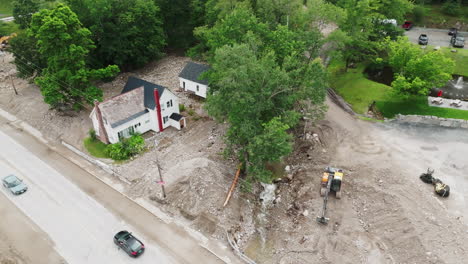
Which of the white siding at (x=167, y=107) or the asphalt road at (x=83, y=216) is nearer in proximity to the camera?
the asphalt road at (x=83, y=216)

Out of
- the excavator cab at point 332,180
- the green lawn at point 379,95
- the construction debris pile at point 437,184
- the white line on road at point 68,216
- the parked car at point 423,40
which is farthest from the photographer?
the parked car at point 423,40

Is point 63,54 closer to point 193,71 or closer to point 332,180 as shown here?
point 193,71

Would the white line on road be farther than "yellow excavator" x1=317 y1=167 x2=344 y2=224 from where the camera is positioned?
No

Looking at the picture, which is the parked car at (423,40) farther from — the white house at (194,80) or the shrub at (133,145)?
the shrub at (133,145)

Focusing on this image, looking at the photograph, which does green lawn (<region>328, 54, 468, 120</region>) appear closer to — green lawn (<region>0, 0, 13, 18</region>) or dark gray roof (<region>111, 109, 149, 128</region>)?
dark gray roof (<region>111, 109, 149, 128</region>)

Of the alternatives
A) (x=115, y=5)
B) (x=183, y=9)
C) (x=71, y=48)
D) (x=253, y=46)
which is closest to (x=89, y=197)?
(x=71, y=48)

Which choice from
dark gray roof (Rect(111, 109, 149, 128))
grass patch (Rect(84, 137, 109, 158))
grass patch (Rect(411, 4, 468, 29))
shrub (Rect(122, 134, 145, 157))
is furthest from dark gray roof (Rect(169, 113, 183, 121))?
grass patch (Rect(411, 4, 468, 29))

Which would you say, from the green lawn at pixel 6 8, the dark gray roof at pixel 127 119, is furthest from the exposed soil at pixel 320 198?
the green lawn at pixel 6 8
